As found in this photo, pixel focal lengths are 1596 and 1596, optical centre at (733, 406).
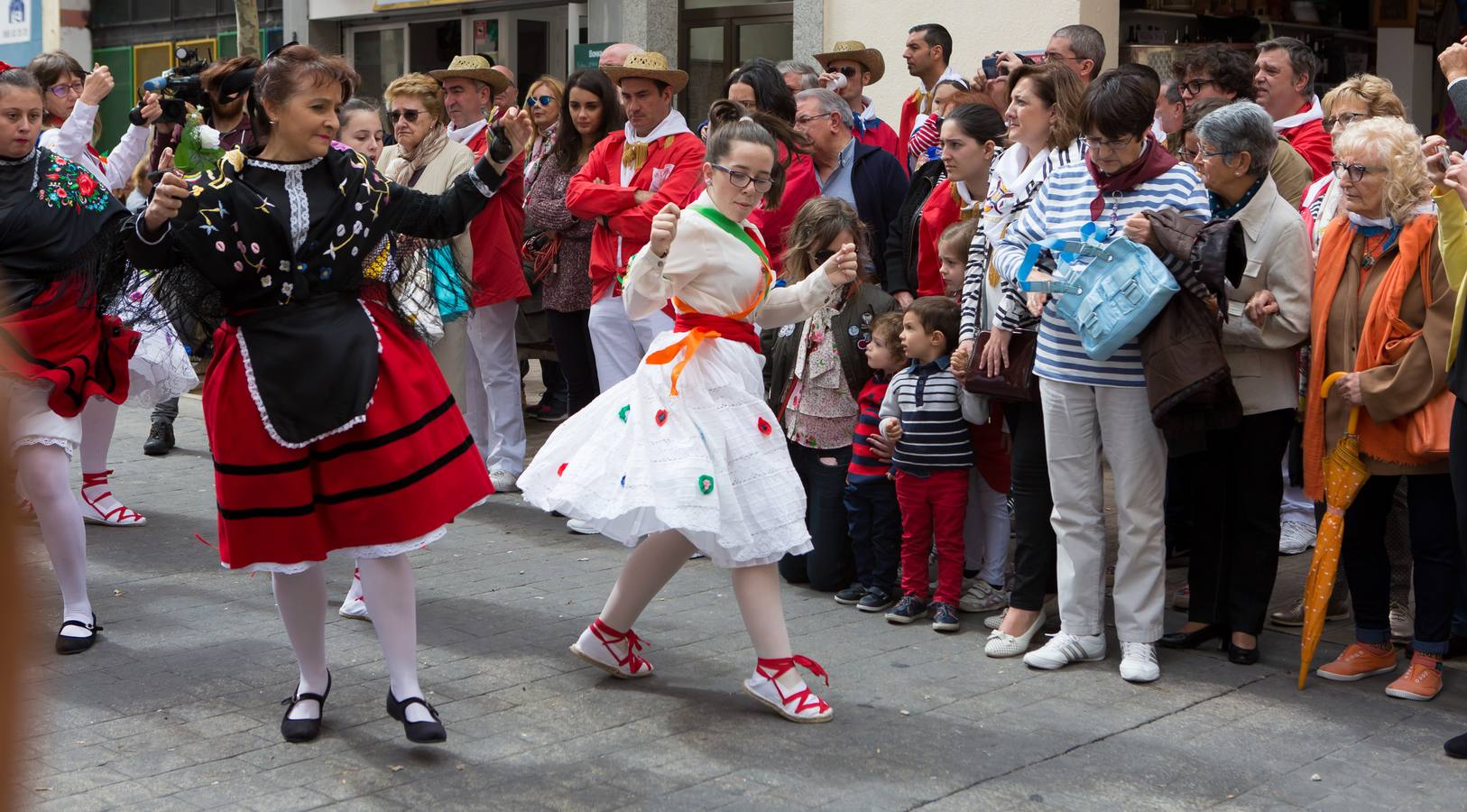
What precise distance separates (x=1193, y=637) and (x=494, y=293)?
4340 mm

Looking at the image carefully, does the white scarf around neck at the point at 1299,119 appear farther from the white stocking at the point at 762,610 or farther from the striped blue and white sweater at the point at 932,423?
the white stocking at the point at 762,610

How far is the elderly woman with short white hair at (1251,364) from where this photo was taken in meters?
5.41

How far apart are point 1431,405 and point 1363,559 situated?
0.59 m

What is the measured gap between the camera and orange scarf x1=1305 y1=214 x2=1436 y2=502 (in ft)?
17.1

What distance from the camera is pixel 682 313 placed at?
17.3 ft

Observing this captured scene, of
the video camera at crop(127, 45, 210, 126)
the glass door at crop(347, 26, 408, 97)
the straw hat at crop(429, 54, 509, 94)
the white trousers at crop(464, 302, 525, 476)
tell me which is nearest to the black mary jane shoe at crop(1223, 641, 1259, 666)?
the video camera at crop(127, 45, 210, 126)

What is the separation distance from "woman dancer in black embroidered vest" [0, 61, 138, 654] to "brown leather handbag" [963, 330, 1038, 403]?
318cm

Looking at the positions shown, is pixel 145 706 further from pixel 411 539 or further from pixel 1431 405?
pixel 1431 405

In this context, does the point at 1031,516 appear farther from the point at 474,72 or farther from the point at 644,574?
the point at 474,72

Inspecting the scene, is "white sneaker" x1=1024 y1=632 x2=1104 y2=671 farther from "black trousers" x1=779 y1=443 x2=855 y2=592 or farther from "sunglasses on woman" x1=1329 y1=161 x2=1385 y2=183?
"sunglasses on woman" x1=1329 y1=161 x2=1385 y2=183

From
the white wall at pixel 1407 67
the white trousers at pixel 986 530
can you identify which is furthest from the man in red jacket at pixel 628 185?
the white wall at pixel 1407 67

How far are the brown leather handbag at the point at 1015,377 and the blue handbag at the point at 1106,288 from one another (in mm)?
372

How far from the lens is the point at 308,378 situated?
15.0 feet

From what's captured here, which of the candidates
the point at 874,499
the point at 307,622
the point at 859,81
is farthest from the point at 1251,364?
the point at 859,81
